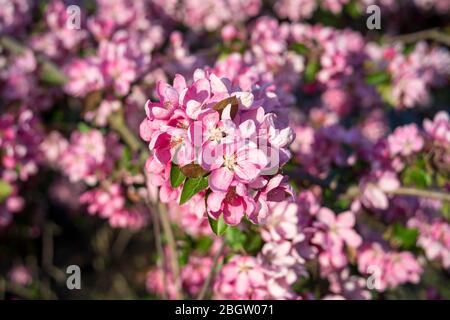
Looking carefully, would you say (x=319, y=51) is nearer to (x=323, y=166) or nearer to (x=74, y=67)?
(x=323, y=166)

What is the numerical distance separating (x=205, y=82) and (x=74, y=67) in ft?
4.25

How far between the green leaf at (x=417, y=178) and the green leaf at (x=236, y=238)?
73 centimetres

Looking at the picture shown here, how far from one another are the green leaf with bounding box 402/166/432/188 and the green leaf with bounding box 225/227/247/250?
2.40 feet

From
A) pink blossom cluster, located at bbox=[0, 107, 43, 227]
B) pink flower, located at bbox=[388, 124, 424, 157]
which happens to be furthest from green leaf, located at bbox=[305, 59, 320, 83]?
pink blossom cluster, located at bbox=[0, 107, 43, 227]

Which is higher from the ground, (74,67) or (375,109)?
(375,109)

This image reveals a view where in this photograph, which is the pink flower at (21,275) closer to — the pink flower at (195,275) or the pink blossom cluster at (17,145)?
the pink blossom cluster at (17,145)

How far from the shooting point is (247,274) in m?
1.67

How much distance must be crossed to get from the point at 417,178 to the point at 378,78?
84 centimetres

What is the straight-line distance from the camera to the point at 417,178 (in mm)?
2000

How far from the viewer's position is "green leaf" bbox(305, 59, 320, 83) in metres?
2.60

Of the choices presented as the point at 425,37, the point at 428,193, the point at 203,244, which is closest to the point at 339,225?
the point at 428,193

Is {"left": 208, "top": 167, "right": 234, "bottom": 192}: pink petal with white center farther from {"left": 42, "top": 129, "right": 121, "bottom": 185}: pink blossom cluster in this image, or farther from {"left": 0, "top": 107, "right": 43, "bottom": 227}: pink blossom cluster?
{"left": 0, "top": 107, "right": 43, "bottom": 227}: pink blossom cluster

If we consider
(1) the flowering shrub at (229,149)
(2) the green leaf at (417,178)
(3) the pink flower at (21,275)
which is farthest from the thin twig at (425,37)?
(3) the pink flower at (21,275)

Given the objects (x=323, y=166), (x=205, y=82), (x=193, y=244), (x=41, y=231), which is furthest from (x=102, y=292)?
(x=205, y=82)
